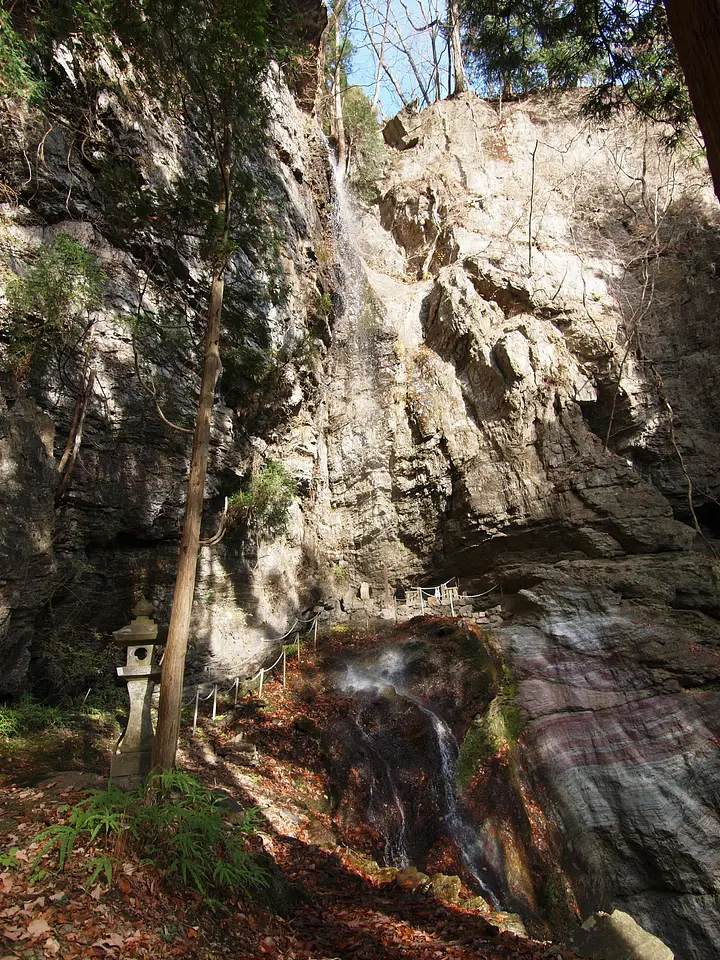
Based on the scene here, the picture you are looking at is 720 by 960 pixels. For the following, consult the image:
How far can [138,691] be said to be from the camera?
23.3 feet

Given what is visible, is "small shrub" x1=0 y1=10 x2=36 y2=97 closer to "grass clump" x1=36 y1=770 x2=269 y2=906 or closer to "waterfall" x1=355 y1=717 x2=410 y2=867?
"grass clump" x1=36 y1=770 x2=269 y2=906

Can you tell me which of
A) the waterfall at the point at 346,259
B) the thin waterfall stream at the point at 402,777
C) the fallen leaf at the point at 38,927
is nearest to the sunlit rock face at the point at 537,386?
the waterfall at the point at 346,259

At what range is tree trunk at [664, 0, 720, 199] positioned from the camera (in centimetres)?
252

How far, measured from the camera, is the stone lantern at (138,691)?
6.64 metres

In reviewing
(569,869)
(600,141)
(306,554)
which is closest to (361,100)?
(600,141)

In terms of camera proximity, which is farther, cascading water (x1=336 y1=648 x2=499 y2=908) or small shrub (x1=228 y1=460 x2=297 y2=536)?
small shrub (x1=228 y1=460 x2=297 y2=536)

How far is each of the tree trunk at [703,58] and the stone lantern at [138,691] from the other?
24.1 feet

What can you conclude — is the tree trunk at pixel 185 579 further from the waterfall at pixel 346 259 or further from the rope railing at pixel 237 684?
the waterfall at pixel 346 259

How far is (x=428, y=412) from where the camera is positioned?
1709cm

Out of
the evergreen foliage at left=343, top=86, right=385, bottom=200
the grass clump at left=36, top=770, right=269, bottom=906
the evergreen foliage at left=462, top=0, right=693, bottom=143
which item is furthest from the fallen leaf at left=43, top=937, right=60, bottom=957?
the evergreen foliage at left=343, top=86, right=385, bottom=200

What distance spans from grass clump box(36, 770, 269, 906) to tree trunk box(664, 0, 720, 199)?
643 centimetres

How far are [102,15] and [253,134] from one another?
3.35 metres

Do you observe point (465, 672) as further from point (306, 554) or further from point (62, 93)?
point (62, 93)

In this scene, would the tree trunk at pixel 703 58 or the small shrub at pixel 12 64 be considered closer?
the tree trunk at pixel 703 58
